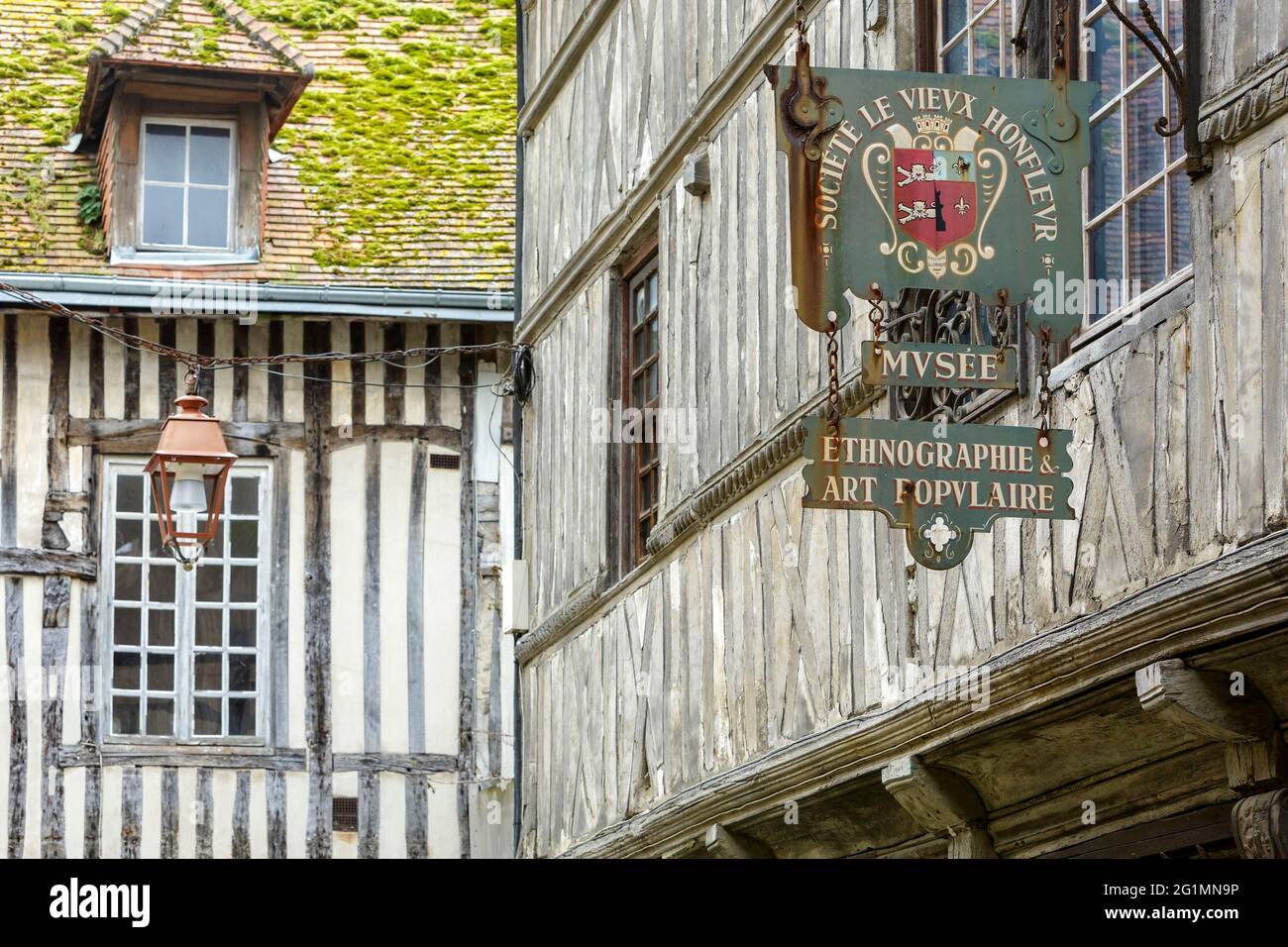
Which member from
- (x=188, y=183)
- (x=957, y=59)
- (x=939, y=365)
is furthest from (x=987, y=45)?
(x=188, y=183)

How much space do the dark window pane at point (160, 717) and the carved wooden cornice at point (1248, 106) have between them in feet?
31.6

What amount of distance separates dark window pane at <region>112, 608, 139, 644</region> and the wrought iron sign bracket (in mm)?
9532

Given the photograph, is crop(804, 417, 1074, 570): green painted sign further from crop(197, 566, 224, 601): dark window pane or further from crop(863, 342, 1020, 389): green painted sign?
crop(197, 566, 224, 601): dark window pane

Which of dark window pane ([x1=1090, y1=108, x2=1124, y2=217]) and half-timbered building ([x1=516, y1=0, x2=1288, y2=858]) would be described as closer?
half-timbered building ([x1=516, y1=0, x2=1288, y2=858])

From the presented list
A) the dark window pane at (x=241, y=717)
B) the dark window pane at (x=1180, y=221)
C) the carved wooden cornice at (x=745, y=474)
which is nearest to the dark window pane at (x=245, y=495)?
the dark window pane at (x=241, y=717)

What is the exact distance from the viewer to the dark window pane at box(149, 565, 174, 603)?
14.2m

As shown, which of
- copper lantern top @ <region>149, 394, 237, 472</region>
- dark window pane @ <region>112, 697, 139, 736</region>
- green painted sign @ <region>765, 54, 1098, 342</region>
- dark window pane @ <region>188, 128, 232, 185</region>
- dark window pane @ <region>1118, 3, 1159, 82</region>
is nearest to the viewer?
green painted sign @ <region>765, 54, 1098, 342</region>

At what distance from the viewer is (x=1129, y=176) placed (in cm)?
623

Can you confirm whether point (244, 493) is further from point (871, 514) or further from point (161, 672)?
point (871, 514)

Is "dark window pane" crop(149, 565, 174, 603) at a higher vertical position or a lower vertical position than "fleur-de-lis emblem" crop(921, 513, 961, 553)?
higher

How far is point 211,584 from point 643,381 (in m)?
4.85

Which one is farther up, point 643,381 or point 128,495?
point 128,495

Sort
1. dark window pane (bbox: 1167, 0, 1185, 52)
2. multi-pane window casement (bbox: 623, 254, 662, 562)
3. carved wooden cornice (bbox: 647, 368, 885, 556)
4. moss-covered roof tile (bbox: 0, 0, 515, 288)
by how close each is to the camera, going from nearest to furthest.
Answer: dark window pane (bbox: 1167, 0, 1185, 52)
carved wooden cornice (bbox: 647, 368, 885, 556)
multi-pane window casement (bbox: 623, 254, 662, 562)
moss-covered roof tile (bbox: 0, 0, 515, 288)

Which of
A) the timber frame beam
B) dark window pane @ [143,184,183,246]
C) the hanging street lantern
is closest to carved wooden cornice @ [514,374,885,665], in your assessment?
the hanging street lantern
